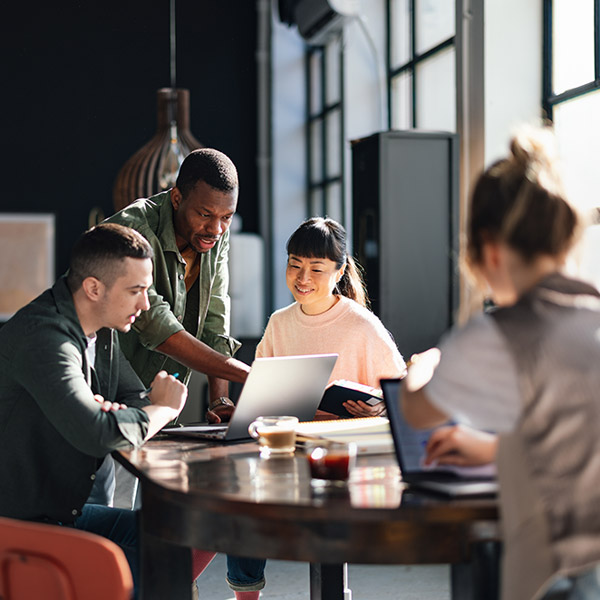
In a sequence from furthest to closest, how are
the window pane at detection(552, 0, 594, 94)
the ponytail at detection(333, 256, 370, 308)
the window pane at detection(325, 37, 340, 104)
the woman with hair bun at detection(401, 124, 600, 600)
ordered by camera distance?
the window pane at detection(325, 37, 340, 104)
the window pane at detection(552, 0, 594, 94)
the ponytail at detection(333, 256, 370, 308)
the woman with hair bun at detection(401, 124, 600, 600)

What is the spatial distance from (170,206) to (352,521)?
169 cm

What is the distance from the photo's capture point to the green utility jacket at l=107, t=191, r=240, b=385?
2.55 metres

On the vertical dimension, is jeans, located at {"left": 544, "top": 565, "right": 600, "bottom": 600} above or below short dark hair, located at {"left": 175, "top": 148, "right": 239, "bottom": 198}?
below

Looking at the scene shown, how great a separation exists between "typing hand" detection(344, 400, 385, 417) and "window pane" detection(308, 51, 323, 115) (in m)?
6.43

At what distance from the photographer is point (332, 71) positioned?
Result: 316 inches

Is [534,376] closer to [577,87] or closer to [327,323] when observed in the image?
[327,323]

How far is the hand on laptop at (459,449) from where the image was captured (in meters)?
1.49

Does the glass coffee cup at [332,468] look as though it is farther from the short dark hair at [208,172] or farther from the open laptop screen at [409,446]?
the short dark hair at [208,172]

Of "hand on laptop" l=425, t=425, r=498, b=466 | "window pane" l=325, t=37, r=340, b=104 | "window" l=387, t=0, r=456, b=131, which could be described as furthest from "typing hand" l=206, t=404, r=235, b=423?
"window pane" l=325, t=37, r=340, b=104

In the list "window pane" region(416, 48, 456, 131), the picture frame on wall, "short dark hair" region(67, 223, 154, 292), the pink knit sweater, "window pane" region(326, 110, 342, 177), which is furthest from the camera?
the picture frame on wall

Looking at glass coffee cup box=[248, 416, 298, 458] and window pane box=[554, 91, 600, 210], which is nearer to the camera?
glass coffee cup box=[248, 416, 298, 458]

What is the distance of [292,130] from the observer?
8766 millimetres

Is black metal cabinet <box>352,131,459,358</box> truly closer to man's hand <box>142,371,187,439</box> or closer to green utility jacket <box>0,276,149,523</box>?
man's hand <box>142,371,187,439</box>

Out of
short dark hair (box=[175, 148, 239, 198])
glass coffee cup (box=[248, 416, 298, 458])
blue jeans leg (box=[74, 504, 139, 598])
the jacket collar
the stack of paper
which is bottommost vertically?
blue jeans leg (box=[74, 504, 139, 598])
